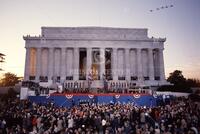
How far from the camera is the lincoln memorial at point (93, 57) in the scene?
67.9 m

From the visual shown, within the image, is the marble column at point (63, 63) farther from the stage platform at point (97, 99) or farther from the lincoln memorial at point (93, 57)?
the stage platform at point (97, 99)

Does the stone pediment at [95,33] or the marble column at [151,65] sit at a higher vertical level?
the stone pediment at [95,33]

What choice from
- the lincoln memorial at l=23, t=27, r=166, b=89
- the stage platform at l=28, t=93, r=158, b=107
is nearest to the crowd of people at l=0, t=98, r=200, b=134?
the stage platform at l=28, t=93, r=158, b=107

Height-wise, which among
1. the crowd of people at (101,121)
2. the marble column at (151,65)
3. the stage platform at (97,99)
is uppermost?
the marble column at (151,65)

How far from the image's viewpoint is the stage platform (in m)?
35.2

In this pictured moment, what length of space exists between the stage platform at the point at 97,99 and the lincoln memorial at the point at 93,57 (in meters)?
30.9

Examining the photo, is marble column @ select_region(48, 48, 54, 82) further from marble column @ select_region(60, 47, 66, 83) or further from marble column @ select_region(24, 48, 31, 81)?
marble column @ select_region(24, 48, 31, 81)

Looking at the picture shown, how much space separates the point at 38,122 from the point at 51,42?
5080 centimetres

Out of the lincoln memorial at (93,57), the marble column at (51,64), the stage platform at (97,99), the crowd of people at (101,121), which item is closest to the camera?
the crowd of people at (101,121)

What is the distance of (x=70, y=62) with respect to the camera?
69.6m

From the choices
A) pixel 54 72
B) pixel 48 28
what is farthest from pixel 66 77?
pixel 48 28

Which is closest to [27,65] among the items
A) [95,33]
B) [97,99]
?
[95,33]

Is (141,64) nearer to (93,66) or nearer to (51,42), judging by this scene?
(93,66)

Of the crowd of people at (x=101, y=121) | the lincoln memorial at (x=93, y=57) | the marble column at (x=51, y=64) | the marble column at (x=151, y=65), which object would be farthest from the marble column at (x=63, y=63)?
the crowd of people at (x=101, y=121)
